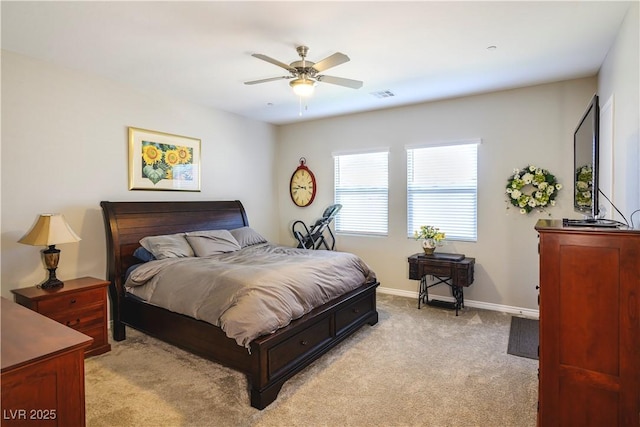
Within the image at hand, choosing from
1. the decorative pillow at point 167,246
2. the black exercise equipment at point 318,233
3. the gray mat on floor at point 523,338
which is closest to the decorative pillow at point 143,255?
the decorative pillow at point 167,246

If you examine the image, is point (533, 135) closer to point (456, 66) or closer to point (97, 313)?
point (456, 66)

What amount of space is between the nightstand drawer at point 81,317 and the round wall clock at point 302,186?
3430mm

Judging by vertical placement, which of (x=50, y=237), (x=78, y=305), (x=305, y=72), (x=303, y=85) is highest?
(x=305, y=72)

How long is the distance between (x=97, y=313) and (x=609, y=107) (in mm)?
4866

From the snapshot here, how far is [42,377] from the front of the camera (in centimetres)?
142

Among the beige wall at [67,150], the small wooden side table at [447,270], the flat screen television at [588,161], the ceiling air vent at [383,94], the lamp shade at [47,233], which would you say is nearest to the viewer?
the flat screen television at [588,161]

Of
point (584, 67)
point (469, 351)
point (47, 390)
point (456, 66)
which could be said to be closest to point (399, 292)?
point (469, 351)

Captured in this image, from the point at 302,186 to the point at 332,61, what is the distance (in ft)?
11.2

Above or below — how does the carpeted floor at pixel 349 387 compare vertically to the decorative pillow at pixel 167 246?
below

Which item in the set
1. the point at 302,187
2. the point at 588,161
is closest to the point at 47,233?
the point at 302,187

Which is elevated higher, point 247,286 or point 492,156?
point 492,156

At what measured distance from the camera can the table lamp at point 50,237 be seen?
9.75 feet

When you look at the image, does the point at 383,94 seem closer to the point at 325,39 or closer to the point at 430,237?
the point at 325,39

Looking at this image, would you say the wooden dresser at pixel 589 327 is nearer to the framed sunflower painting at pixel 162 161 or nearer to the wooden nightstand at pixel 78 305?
the wooden nightstand at pixel 78 305
